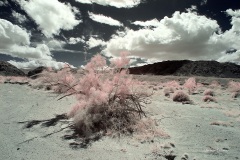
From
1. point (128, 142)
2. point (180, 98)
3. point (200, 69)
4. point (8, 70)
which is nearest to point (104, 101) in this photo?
point (128, 142)

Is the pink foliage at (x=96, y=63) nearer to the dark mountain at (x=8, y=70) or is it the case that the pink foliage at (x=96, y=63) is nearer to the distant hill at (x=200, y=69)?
the dark mountain at (x=8, y=70)

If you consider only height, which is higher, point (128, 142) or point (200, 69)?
point (200, 69)

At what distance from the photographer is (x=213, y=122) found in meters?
10.8

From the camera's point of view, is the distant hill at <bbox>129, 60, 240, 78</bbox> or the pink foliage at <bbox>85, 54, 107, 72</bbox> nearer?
the pink foliage at <bbox>85, 54, 107, 72</bbox>

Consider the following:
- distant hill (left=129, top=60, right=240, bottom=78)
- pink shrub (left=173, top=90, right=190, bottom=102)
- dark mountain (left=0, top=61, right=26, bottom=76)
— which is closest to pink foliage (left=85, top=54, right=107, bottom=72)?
pink shrub (left=173, top=90, right=190, bottom=102)

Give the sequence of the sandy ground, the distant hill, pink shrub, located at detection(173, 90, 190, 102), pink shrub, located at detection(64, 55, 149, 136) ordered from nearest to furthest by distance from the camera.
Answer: the sandy ground
pink shrub, located at detection(64, 55, 149, 136)
pink shrub, located at detection(173, 90, 190, 102)
the distant hill

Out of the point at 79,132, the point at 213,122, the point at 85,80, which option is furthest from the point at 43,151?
the point at 213,122

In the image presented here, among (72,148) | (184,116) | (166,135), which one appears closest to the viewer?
(72,148)

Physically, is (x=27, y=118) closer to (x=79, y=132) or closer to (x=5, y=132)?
(x=5, y=132)

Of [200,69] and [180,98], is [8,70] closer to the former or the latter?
[200,69]

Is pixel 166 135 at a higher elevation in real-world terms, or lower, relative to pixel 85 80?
lower

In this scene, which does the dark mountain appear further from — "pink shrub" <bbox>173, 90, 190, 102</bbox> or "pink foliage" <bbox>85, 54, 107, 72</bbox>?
"pink foliage" <bbox>85, 54, 107, 72</bbox>

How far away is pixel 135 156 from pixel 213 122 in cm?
476

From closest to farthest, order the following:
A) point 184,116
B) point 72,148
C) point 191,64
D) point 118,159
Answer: point 118,159
point 72,148
point 184,116
point 191,64
